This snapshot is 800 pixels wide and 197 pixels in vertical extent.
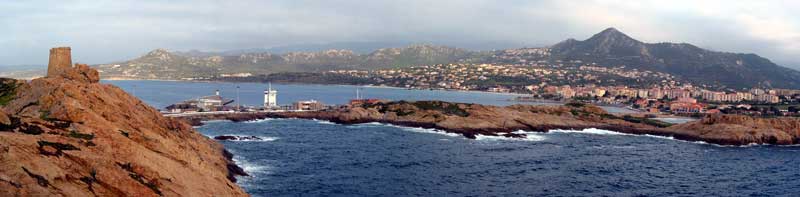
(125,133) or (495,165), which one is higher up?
(125,133)

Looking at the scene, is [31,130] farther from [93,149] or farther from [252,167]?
[252,167]

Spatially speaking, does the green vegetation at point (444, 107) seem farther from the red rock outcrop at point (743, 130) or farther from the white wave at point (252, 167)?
the white wave at point (252, 167)

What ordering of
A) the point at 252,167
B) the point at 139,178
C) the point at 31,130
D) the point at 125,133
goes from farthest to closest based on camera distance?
the point at 252,167 < the point at 125,133 < the point at 31,130 < the point at 139,178

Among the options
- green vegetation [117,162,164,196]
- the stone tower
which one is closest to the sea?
green vegetation [117,162,164,196]

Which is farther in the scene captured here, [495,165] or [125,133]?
[495,165]

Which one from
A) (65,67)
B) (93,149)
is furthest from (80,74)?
(93,149)

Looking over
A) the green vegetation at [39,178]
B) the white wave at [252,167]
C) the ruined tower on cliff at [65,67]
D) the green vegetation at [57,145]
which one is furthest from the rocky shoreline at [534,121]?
the green vegetation at [39,178]

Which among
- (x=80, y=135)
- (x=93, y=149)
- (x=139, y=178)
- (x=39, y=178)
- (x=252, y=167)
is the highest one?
(x=80, y=135)
